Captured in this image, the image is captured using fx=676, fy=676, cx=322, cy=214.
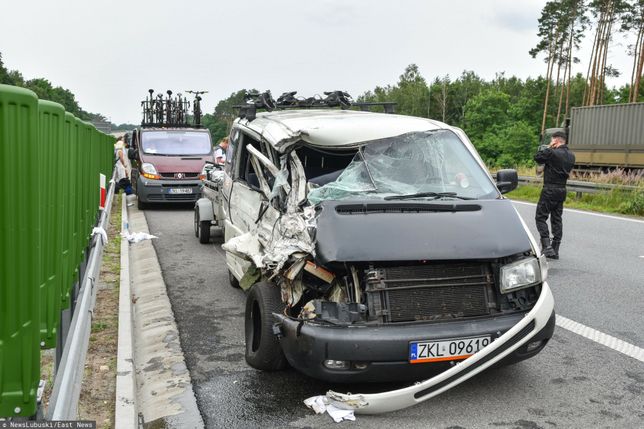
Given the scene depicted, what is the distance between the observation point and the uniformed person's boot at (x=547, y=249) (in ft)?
32.4

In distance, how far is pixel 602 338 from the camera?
19.9 feet

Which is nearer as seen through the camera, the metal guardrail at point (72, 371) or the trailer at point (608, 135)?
the metal guardrail at point (72, 371)

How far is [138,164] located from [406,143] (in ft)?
42.2

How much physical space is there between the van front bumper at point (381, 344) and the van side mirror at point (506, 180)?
1.83 meters

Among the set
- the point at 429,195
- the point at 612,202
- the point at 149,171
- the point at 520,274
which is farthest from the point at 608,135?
the point at 520,274

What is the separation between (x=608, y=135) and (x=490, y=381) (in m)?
24.1

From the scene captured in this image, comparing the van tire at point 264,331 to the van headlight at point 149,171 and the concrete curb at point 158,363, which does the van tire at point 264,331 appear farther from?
the van headlight at point 149,171

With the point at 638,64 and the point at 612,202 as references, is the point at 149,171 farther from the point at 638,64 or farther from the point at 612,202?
the point at 638,64

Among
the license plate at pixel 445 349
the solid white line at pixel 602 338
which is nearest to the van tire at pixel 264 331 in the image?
the license plate at pixel 445 349

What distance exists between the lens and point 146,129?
18.5 metres

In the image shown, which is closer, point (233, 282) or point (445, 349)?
point (445, 349)

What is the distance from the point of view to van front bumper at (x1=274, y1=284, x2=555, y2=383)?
425cm

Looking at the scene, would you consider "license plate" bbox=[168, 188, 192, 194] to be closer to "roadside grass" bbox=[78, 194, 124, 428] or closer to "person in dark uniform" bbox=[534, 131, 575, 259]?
"roadside grass" bbox=[78, 194, 124, 428]

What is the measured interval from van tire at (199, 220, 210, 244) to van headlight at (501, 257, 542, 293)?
24.3ft
